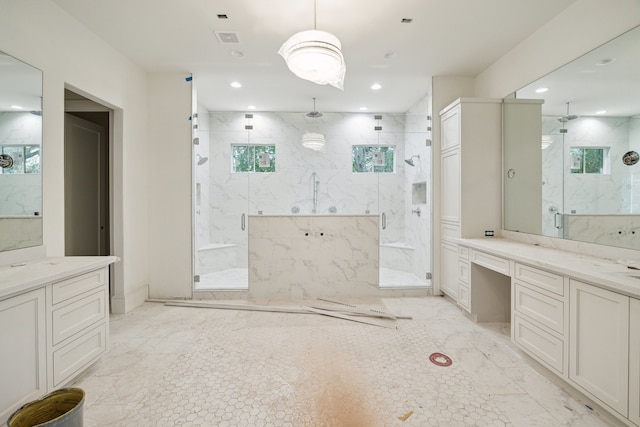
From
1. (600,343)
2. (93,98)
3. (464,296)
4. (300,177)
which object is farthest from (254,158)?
(600,343)

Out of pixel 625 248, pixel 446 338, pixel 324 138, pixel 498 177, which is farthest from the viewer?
pixel 324 138

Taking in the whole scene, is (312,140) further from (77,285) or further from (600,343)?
(600,343)

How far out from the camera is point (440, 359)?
2381 mm

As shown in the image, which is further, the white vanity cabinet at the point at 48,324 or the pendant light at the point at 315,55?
the pendant light at the point at 315,55

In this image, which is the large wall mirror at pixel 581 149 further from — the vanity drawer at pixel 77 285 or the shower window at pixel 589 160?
the vanity drawer at pixel 77 285

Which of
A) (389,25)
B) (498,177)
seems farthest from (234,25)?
(498,177)

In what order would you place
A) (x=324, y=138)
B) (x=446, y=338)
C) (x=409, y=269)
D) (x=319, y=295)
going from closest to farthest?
(x=446, y=338) < (x=319, y=295) < (x=409, y=269) < (x=324, y=138)

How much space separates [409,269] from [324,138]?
2.87 m

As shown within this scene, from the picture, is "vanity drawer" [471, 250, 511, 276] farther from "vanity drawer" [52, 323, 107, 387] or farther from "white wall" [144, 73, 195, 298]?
"white wall" [144, 73, 195, 298]

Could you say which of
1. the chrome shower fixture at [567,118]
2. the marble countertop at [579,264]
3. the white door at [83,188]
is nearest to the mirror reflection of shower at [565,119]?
the chrome shower fixture at [567,118]

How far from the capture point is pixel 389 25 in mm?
2828

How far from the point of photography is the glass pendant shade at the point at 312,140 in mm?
5496

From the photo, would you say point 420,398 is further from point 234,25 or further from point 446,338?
point 234,25

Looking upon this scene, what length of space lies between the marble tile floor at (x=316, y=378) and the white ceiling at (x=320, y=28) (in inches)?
118
